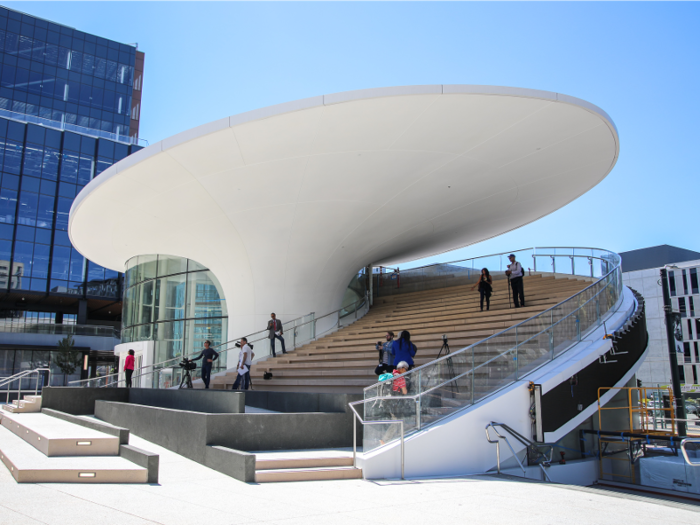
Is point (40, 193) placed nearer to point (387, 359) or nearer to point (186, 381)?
point (186, 381)

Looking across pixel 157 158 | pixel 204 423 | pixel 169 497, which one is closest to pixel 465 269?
pixel 157 158

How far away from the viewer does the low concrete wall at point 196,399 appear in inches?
386

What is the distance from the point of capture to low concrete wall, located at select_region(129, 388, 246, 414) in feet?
32.2

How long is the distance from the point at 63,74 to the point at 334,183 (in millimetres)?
58766

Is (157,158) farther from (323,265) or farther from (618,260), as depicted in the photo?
(618,260)

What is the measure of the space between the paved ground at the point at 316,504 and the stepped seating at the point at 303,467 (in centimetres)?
21

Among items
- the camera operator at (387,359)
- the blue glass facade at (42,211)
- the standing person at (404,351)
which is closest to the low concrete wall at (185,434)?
the standing person at (404,351)

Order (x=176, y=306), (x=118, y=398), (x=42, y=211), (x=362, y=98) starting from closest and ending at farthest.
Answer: (x=362, y=98), (x=118, y=398), (x=176, y=306), (x=42, y=211)

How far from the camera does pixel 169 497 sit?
6094mm

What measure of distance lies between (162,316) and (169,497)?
53.2ft

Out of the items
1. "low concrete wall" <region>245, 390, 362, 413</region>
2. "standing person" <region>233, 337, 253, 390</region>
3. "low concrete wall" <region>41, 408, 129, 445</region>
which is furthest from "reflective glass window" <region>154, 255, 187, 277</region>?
"low concrete wall" <region>245, 390, 362, 413</region>

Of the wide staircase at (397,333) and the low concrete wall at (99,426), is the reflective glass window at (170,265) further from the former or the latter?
the low concrete wall at (99,426)

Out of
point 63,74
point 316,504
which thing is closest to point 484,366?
point 316,504

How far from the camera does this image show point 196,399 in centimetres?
1137
